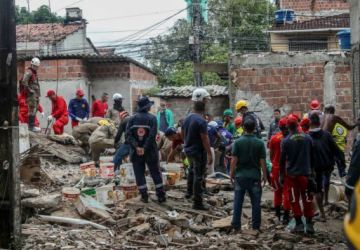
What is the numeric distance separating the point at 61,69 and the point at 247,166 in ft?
41.1

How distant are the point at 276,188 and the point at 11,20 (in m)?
4.63

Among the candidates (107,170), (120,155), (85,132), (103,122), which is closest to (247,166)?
(120,155)

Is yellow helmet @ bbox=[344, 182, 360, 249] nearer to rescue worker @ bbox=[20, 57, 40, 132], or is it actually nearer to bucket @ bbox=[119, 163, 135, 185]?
bucket @ bbox=[119, 163, 135, 185]

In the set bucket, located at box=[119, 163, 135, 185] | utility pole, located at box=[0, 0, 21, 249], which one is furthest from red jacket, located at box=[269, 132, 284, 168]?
utility pole, located at box=[0, 0, 21, 249]

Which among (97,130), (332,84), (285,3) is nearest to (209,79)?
(285,3)

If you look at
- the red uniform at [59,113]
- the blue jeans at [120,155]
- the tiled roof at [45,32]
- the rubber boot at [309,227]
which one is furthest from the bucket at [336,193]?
the tiled roof at [45,32]

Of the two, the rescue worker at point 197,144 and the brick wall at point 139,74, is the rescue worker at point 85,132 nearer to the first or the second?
the brick wall at point 139,74

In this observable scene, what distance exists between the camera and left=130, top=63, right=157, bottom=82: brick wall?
68.5 feet

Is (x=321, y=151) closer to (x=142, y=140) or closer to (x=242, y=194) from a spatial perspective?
(x=242, y=194)

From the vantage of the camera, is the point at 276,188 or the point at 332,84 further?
the point at 332,84

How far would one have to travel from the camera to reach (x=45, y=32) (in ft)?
107

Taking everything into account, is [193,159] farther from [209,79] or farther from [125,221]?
[209,79]

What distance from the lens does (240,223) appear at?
862 cm

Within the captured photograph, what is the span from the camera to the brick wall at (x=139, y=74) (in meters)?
20.9
